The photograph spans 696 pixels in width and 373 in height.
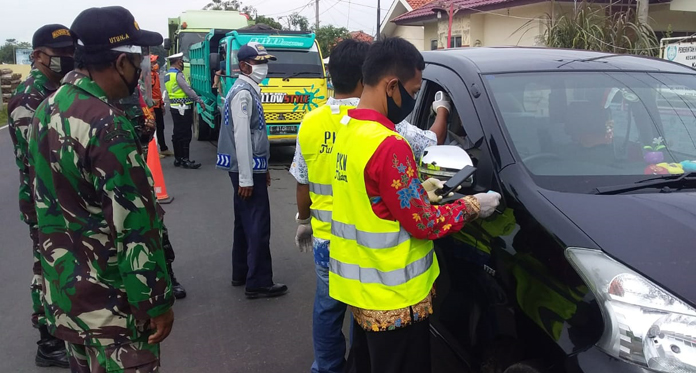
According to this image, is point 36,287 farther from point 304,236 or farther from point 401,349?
point 401,349

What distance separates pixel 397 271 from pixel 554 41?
8.91m

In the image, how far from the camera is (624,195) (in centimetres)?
239

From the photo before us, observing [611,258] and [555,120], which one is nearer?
[611,258]

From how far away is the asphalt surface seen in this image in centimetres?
383

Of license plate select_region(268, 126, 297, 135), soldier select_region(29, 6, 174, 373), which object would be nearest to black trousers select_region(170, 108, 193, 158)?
license plate select_region(268, 126, 297, 135)

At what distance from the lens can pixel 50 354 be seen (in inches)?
147

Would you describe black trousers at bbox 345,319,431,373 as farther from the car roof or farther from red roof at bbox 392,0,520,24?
red roof at bbox 392,0,520,24

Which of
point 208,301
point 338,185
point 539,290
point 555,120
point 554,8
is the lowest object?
point 208,301

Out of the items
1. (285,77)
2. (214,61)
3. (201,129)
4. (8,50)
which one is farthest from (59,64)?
(8,50)

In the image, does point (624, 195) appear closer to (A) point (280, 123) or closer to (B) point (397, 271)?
(B) point (397, 271)

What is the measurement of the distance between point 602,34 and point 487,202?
812 cm

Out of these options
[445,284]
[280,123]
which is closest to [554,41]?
[280,123]

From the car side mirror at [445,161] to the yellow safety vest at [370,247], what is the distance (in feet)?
1.16

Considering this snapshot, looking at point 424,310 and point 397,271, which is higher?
point 397,271
